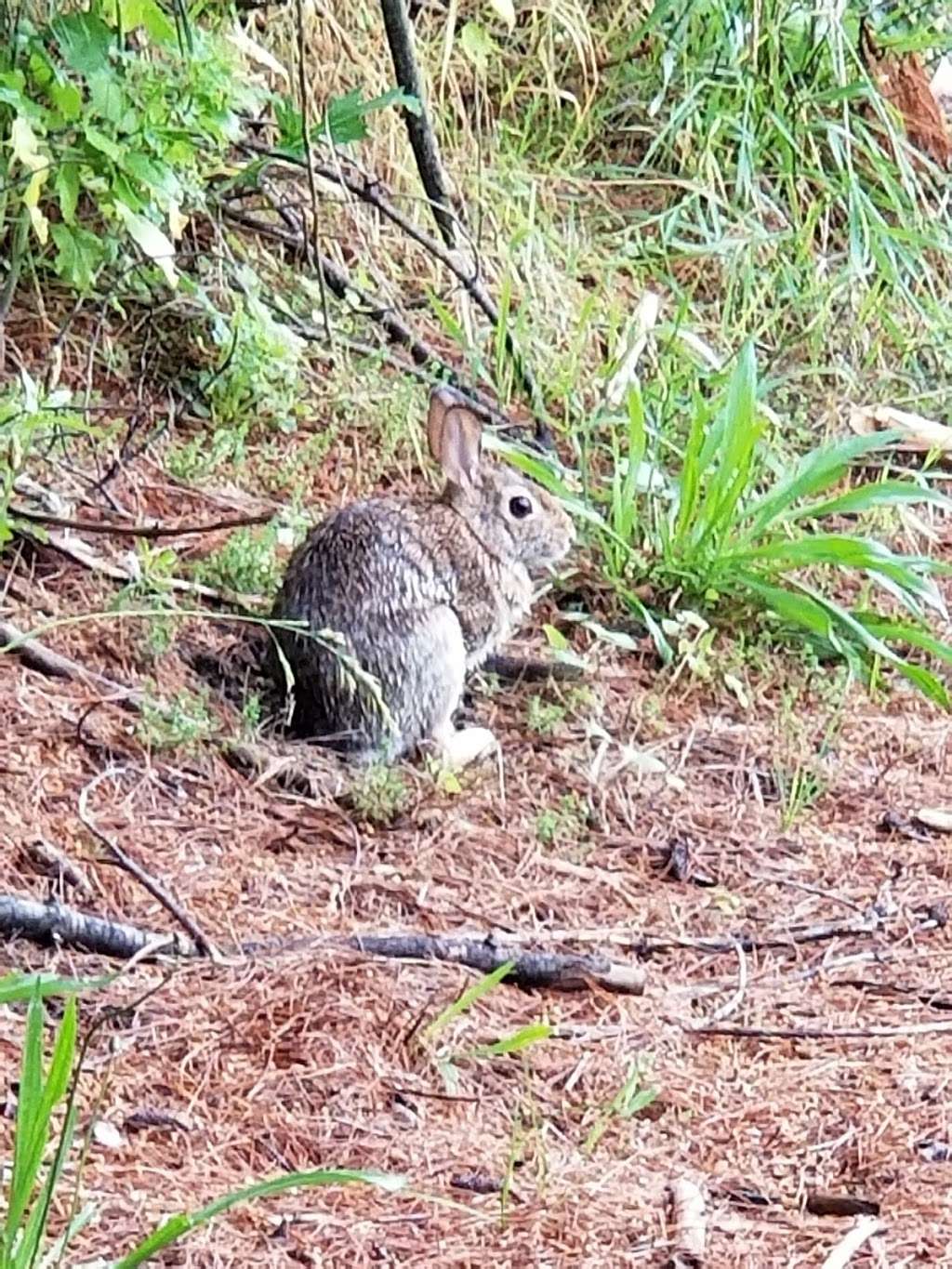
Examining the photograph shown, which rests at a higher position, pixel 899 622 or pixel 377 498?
pixel 377 498

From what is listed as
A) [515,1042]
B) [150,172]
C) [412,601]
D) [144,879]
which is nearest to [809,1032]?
[515,1042]

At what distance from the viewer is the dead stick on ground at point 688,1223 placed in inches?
102

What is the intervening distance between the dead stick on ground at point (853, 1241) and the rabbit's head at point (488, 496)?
226cm


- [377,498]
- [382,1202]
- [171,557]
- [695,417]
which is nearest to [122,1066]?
[382,1202]

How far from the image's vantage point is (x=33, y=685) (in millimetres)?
4082

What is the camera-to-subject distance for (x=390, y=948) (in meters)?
3.37

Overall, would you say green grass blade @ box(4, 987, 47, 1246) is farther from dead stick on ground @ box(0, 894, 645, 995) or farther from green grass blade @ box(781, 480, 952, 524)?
green grass blade @ box(781, 480, 952, 524)

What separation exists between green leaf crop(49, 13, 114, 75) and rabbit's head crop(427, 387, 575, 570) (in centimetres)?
103

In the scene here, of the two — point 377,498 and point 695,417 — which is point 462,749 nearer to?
point 377,498

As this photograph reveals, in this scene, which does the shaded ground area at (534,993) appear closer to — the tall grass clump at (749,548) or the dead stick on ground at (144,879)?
the dead stick on ground at (144,879)

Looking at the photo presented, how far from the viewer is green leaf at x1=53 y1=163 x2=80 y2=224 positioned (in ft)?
14.8

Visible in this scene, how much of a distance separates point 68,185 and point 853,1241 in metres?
2.93

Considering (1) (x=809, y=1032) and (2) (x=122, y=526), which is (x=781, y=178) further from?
(1) (x=809, y=1032)

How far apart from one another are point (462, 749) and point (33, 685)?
0.90 m
